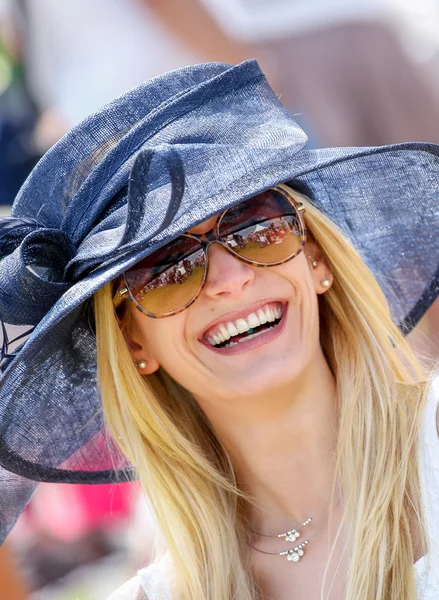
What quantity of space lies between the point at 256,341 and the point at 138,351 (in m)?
0.36

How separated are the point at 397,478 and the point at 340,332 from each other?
0.42m

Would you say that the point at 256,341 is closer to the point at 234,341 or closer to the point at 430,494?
the point at 234,341

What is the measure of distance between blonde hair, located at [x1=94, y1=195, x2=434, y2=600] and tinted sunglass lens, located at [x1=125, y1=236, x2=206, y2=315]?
0.41 ft

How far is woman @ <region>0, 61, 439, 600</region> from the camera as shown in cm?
186

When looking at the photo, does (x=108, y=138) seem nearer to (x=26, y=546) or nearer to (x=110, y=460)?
(x=110, y=460)

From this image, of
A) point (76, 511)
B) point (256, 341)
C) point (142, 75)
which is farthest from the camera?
point (142, 75)

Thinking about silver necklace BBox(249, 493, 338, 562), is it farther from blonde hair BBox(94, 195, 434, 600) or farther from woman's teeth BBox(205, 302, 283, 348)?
woman's teeth BBox(205, 302, 283, 348)

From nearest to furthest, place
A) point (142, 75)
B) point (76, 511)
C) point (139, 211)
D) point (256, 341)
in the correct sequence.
Result: point (139, 211), point (256, 341), point (76, 511), point (142, 75)

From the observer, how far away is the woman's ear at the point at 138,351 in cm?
220

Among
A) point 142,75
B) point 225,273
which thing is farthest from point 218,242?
point 142,75

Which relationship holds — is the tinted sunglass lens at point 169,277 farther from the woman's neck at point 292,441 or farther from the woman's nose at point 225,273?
the woman's neck at point 292,441

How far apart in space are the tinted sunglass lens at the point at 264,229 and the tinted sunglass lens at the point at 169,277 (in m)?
0.08

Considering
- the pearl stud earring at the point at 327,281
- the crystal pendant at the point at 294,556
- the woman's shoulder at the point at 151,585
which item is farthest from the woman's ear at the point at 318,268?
the woman's shoulder at the point at 151,585

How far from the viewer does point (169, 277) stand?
76.3 inches
